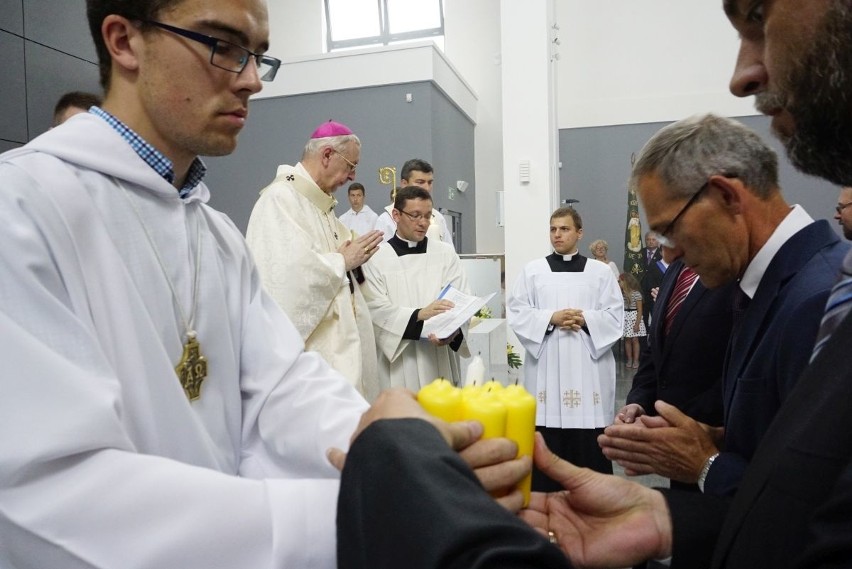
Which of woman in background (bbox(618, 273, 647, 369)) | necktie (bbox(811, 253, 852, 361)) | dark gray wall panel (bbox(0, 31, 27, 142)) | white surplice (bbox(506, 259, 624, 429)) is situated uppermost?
dark gray wall panel (bbox(0, 31, 27, 142))

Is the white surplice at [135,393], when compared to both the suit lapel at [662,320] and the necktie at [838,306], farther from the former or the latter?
the suit lapel at [662,320]

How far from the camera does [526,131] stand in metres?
8.68

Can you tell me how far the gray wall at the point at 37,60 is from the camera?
482 cm

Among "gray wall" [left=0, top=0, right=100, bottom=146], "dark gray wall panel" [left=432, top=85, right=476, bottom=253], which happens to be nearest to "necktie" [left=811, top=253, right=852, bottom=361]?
"gray wall" [left=0, top=0, right=100, bottom=146]

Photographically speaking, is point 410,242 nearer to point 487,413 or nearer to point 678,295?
point 678,295

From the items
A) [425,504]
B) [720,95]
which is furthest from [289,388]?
[720,95]

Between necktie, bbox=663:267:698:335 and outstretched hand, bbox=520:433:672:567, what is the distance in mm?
1515

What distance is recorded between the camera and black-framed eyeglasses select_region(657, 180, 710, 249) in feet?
6.79

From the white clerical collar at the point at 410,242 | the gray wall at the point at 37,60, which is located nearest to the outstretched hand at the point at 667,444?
the white clerical collar at the point at 410,242

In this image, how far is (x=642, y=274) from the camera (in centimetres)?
1152

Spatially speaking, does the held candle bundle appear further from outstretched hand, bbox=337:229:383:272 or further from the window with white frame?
the window with white frame

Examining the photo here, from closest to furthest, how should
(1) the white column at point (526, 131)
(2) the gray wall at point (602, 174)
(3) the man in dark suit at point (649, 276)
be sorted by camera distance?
(1) the white column at point (526, 131), (3) the man in dark suit at point (649, 276), (2) the gray wall at point (602, 174)

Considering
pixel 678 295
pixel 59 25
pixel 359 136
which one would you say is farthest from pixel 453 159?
pixel 678 295

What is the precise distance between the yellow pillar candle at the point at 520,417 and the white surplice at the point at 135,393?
331mm
